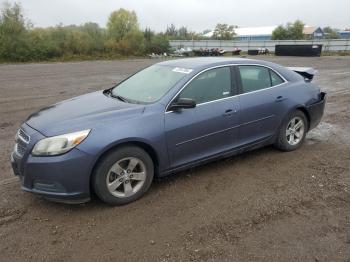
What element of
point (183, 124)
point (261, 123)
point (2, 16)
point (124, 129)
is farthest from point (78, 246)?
point (2, 16)

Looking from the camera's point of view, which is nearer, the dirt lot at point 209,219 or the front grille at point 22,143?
the dirt lot at point 209,219

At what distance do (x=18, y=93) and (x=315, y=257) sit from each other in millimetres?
11865

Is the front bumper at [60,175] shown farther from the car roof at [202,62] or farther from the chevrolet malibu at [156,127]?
the car roof at [202,62]

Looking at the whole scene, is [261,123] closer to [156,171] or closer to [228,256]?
[156,171]

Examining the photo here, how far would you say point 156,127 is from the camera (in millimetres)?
4109

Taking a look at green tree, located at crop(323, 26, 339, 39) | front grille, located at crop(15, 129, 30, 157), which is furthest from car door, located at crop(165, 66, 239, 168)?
green tree, located at crop(323, 26, 339, 39)

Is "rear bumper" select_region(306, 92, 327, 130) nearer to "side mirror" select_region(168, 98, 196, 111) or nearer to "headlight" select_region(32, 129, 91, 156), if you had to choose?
"side mirror" select_region(168, 98, 196, 111)

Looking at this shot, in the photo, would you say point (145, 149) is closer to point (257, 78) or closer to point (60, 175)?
point (60, 175)

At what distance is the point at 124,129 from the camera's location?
3879 millimetres

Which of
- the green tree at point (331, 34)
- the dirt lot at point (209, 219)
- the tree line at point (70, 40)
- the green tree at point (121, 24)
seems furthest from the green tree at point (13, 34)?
the green tree at point (331, 34)

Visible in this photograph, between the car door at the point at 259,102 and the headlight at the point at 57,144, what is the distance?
7.55ft

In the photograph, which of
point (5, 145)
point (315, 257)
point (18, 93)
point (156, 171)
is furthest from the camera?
point (18, 93)

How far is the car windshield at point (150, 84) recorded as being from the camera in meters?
4.53

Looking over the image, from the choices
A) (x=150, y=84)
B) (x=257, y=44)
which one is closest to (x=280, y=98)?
(x=150, y=84)
